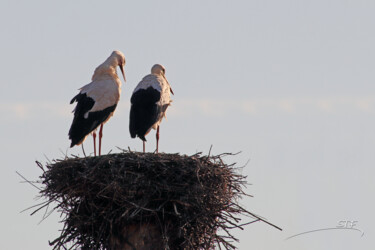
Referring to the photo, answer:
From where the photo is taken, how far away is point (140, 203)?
31.5 ft

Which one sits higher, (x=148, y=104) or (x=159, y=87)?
(x=159, y=87)

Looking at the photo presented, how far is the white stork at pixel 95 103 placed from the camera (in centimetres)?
1217

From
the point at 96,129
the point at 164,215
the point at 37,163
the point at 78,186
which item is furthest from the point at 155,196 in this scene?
the point at 96,129

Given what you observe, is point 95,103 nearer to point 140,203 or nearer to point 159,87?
point 159,87

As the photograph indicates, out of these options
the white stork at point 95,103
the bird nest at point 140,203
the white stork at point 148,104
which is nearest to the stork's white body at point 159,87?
the white stork at point 148,104

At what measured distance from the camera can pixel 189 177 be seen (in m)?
10.0

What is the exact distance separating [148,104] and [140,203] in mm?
3029

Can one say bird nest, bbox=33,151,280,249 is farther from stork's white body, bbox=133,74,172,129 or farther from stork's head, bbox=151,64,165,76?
stork's head, bbox=151,64,165,76

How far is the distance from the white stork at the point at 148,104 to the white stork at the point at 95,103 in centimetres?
33

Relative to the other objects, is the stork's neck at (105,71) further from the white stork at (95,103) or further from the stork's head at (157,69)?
the stork's head at (157,69)

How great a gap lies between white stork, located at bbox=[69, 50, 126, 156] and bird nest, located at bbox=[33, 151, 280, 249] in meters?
2.03

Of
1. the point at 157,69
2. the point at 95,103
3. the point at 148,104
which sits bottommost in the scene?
the point at 95,103

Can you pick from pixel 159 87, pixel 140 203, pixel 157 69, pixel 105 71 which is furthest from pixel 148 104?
pixel 140 203

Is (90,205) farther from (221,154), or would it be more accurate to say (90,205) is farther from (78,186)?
(221,154)
